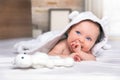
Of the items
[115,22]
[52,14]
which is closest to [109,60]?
[115,22]

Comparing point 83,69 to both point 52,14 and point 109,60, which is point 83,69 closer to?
point 109,60

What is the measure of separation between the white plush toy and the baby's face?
241 mm

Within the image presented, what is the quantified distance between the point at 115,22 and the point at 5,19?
0.74 meters

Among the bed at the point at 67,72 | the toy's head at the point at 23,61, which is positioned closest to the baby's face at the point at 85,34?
the bed at the point at 67,72

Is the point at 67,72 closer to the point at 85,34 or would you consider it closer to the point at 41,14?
the point at 85,34

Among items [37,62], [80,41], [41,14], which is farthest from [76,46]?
[41,14]

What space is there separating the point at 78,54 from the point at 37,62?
271mm

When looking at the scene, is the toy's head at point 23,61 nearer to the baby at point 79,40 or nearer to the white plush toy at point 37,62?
the white plush toy at point 37,62

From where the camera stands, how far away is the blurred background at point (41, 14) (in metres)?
1.96

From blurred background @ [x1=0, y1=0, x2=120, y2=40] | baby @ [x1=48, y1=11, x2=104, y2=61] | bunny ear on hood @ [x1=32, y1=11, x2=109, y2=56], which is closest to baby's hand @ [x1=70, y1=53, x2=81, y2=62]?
baby @ [x1=48, y1=11, x2=104, y2=61]

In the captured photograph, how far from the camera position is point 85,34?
1213 mm

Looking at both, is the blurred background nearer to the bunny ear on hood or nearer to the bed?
the bunny ear on hood

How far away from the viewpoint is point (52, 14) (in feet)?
6.85

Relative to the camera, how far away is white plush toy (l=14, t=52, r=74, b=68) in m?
0.90
